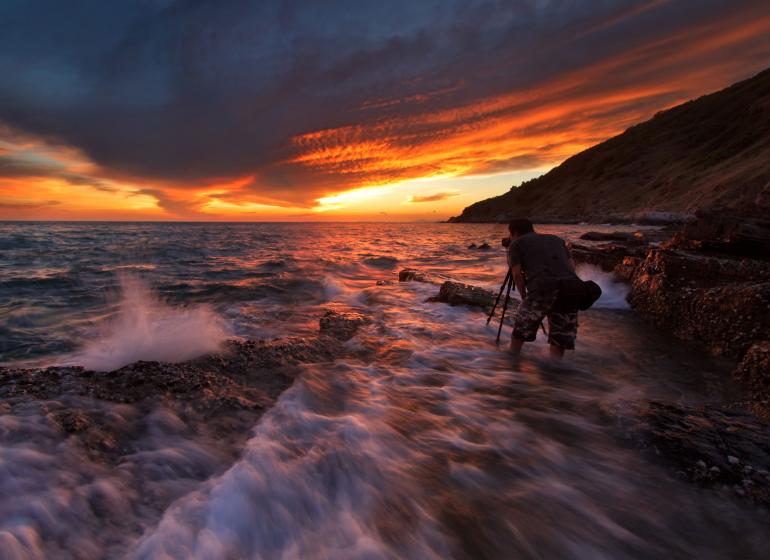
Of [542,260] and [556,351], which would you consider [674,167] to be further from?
→ [542,260]

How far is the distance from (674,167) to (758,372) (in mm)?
87436

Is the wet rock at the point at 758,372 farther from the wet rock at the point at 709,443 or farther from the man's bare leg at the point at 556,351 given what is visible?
the man's bare leg at the point at 556,351

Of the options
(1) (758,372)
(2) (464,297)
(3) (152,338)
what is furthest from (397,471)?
(2) (464,297)

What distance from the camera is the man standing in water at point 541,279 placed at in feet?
17.1

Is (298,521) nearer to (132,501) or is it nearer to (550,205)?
(132,501)

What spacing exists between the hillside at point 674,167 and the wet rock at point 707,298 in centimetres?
4191

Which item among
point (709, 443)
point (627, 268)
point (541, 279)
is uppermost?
point (541, 279)

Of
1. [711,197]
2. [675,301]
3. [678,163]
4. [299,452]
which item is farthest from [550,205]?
[299,452]

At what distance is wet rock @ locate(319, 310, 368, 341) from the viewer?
7188 millimetres

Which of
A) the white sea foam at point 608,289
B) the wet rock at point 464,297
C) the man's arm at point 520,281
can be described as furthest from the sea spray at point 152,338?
the white sea foam at point 608,289

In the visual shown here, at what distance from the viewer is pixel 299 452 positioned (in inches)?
130

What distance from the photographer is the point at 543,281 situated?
5.21 metres

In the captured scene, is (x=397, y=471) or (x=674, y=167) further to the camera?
(x=674, y=167)

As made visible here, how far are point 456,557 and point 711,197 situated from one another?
5985cm
